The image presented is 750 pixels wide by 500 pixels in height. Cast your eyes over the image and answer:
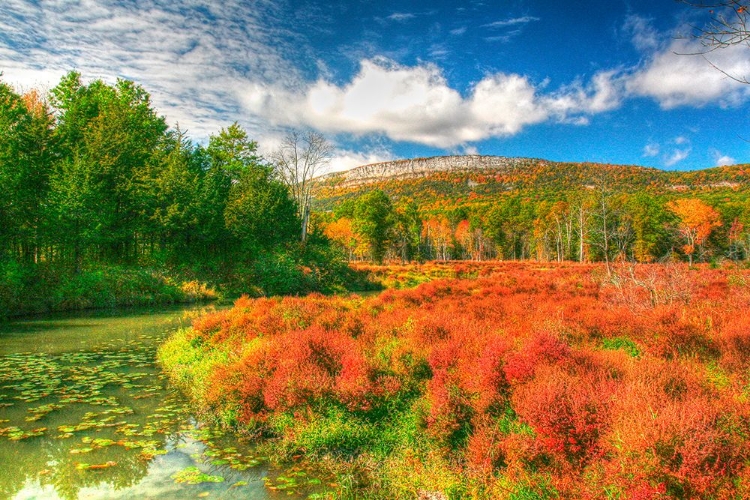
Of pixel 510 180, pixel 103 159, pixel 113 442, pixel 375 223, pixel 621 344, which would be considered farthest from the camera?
pixel 510 180

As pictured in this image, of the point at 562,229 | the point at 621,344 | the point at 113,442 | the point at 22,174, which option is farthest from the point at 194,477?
the point at 562,229

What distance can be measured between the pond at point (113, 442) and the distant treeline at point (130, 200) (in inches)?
571

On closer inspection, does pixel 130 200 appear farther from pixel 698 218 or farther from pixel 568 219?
pixel 698 218

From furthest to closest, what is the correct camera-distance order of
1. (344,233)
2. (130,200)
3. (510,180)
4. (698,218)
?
1. (510,180)
2. (344,233)
3. (698,218)
4. (130,200)

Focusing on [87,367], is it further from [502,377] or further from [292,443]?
[502,377]

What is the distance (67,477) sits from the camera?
595cm

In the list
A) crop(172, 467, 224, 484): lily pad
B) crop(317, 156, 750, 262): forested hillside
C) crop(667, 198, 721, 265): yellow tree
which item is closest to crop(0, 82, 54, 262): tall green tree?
crop(172, 467, 224, 484): lily pad

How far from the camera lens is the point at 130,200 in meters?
31.6

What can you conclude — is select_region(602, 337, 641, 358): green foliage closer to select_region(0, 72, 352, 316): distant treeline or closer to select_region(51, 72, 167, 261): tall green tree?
select_region(0, 72, 352, 316): distant treeline

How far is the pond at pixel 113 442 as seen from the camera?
578 cm

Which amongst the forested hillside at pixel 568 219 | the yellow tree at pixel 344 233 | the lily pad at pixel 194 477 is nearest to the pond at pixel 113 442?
the lily pad at pixel 194 477

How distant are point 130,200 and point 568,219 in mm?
71720

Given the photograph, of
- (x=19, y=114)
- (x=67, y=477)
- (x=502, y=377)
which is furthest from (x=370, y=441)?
(x=19, y=114)

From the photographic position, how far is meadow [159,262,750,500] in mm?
4168
